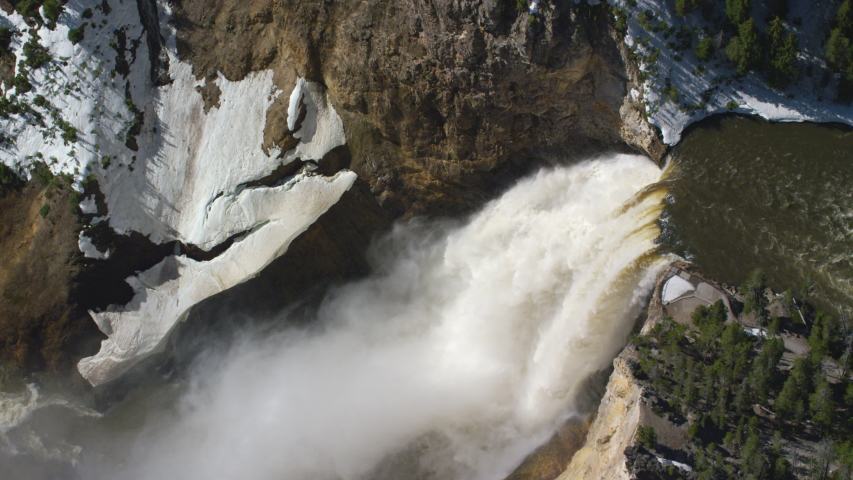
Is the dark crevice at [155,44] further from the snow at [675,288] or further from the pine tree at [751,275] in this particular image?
the pine tree at [751,275]

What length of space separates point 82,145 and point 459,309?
13.1m

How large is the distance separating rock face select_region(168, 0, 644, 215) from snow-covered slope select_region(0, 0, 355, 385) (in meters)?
0.82

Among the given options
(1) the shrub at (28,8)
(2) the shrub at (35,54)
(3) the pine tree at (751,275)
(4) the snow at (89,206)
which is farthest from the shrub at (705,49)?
(1) the shrub at (28,8)

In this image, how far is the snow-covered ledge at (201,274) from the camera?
1789 cm

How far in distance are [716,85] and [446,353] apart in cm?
1140

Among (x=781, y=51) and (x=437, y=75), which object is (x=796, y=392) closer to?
(x=781, y=51)

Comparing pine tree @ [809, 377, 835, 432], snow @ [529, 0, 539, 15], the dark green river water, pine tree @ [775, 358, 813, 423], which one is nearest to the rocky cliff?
the dark green river water


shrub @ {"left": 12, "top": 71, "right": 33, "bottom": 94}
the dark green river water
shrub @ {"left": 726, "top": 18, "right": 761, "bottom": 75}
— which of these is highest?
shrub @ {"left": 12, "top": 71, "right": 33, "bottom": 94}

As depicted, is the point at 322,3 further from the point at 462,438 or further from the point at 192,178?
the point at 462,438

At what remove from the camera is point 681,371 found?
14055 millimetres

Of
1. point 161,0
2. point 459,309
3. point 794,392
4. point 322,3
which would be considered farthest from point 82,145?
point 794,392

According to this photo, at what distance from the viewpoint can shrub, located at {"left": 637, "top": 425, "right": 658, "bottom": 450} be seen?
12969 mm

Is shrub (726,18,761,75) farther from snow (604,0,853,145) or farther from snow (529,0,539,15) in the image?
snow (529,0,539,15)

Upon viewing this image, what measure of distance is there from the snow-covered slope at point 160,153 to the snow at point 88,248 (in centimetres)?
4
